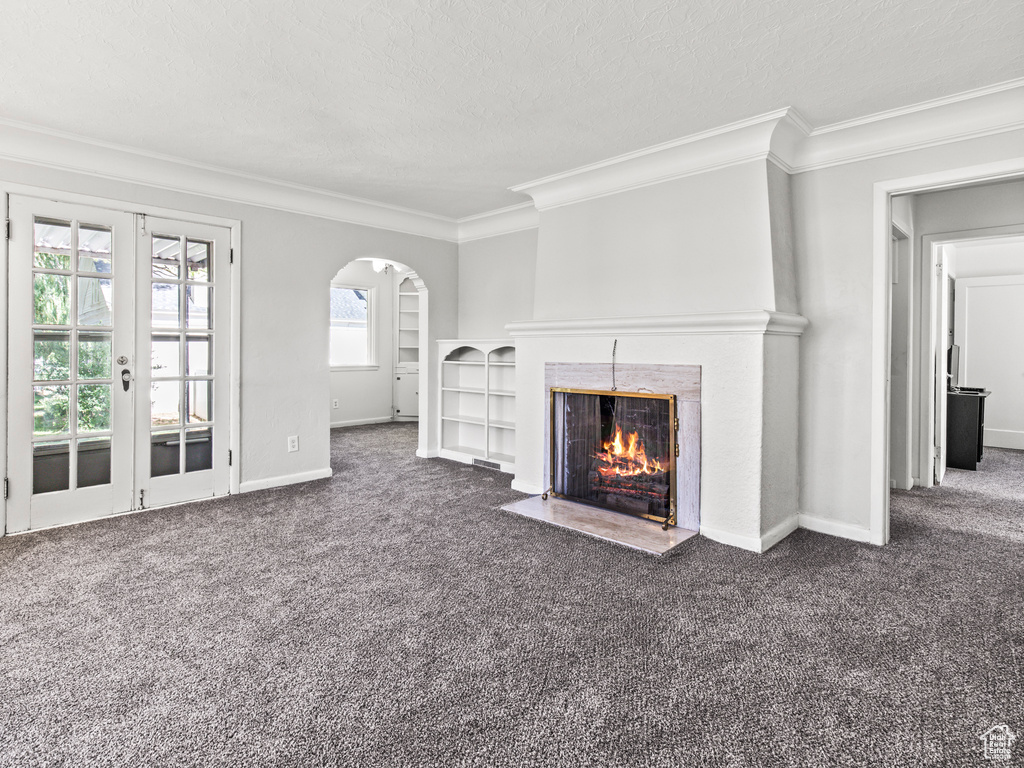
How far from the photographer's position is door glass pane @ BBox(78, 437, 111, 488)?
3502 millimetres

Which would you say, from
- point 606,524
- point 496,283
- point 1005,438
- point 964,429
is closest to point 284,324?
point 496,283

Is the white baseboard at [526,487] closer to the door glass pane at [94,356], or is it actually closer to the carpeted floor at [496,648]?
the carpeted floor at [496,648]

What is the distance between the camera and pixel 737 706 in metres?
1.70

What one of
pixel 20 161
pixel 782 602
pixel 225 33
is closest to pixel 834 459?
pixel 782 602

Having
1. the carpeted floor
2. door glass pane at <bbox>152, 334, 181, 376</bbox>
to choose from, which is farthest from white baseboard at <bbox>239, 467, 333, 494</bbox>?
door glass pane at <bbox>152, 334, 181, 376</bbox>

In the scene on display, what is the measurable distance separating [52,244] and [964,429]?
7291 millimetres

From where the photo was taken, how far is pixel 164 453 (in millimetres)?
3842

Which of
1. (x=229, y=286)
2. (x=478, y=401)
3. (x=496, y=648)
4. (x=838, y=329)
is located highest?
(x=229, y=286)

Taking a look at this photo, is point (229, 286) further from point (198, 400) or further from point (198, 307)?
point (198, 400)

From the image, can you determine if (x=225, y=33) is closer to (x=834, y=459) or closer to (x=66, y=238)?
(x=66, y=238)

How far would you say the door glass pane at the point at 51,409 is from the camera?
3.34 meters

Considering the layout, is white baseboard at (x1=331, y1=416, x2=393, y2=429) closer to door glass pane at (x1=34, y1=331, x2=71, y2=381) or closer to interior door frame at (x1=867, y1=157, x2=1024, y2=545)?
door glass pane at (x1=34, y1=331, x2=71, y2=381)

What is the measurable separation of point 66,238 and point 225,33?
2065mm

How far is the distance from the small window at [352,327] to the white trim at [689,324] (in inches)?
191
